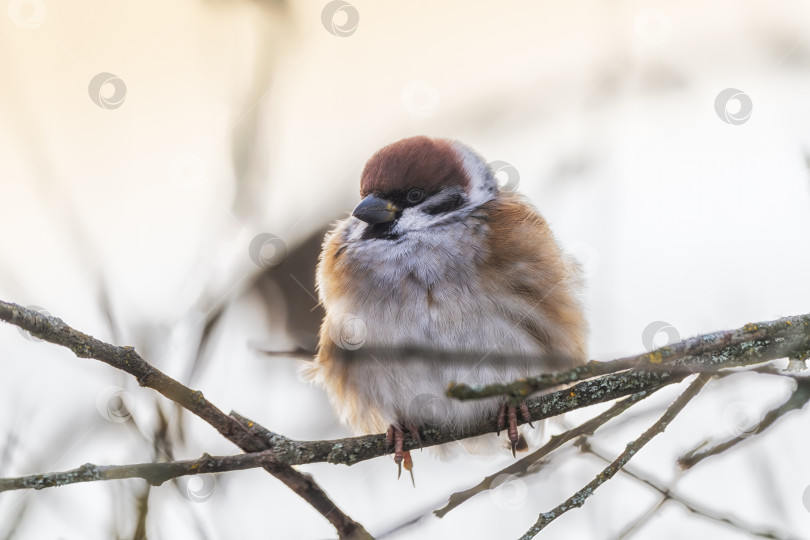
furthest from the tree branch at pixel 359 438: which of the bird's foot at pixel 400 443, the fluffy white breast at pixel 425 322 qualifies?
the fluffy white breast at pixel 425 322

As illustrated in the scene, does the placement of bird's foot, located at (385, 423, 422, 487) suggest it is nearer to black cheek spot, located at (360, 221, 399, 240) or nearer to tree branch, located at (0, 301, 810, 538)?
tree branch, located at (0, 301, 810, 538)

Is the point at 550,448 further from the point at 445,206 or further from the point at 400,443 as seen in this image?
the point at 445,206

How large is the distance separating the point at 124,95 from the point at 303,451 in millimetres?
2304

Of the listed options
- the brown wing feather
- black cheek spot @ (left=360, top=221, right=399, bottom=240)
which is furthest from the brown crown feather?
the brown wing feather

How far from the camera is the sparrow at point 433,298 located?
3115 mm

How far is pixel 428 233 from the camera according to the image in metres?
3.39

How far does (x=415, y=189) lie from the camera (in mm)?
3629

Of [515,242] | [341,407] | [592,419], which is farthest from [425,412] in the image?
[592,419]

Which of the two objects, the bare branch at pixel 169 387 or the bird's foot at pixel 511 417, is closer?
the bare branch at pixel 169 387

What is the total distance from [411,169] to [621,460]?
74.9 inches

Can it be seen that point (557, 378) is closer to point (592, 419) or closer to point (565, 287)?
point (592, 419)

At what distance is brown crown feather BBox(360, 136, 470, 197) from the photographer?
3.61m

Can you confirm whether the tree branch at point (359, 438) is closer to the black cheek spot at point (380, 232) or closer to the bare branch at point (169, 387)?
the bare branch at point (169, 387)

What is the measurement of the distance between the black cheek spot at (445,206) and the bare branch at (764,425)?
5.28ft
